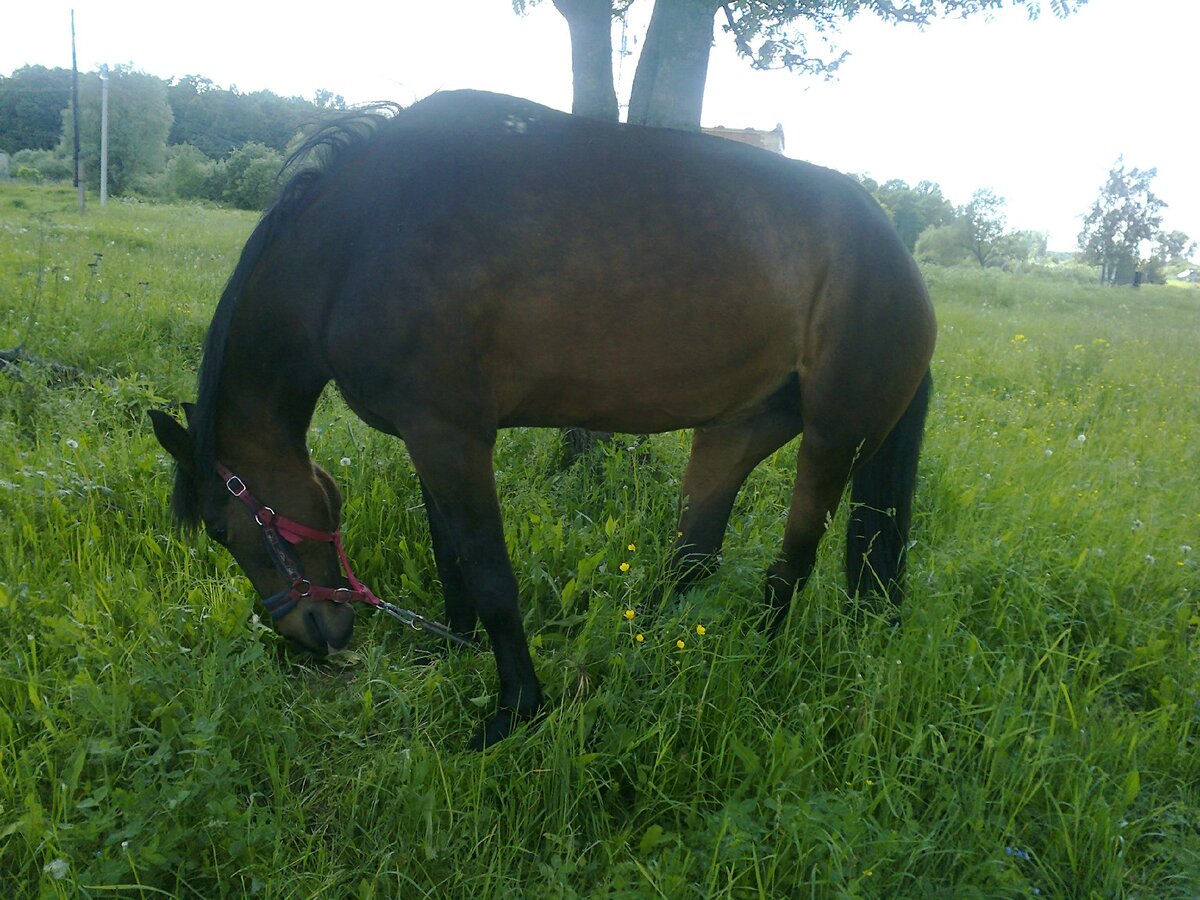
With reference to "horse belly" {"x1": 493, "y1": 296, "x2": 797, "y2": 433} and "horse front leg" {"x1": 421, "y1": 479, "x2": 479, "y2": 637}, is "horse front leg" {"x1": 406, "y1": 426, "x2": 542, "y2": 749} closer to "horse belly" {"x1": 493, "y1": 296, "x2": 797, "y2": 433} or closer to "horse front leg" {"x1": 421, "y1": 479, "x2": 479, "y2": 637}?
"horse belly" {"x1": 493, "y1": 296, "x2": 797, "y2": 433}

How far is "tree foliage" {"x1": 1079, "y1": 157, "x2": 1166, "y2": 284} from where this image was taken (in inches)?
2357

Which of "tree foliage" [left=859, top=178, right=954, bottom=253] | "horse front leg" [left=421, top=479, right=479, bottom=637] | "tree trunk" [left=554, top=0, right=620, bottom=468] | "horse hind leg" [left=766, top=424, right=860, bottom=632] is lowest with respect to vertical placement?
"horse front leg" [left=421, top=479, right=479, bottom=637]

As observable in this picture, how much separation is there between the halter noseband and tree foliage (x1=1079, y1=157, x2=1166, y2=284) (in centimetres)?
7110

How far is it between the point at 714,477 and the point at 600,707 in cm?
117

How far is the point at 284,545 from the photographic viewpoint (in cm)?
254

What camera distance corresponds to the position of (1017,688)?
8.41 ft

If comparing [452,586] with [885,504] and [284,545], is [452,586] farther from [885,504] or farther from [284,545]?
[885,504]

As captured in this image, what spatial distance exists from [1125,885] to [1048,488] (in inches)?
106

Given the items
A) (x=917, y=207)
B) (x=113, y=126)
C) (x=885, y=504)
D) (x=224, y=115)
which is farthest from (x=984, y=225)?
(x=885, y=504)

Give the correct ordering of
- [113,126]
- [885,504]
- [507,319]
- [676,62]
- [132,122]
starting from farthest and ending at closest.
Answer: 1. [132,122]
2. [113,126]
3. [676,62]
4. [885,504]
5. [507,319]

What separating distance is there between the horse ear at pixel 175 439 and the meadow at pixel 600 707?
0.54 m

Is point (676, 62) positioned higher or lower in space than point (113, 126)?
lower

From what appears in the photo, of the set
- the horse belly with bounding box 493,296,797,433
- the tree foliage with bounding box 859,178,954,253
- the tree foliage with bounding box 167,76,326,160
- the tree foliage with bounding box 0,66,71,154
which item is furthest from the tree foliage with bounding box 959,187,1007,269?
the horse belly with bounding box 493,296,797,433

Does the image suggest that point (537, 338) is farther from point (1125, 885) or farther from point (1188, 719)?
point (1188, 719)
